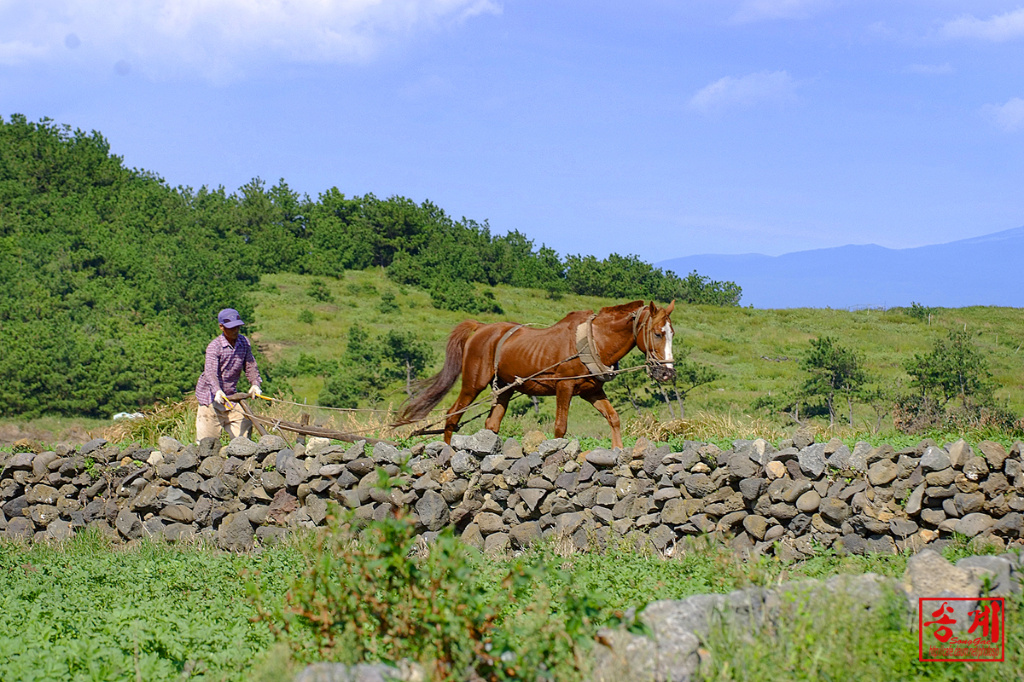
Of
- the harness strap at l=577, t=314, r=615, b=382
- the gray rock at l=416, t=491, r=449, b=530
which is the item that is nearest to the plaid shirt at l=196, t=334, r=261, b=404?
the gray rock at l=416, t=491, r=449, b=530

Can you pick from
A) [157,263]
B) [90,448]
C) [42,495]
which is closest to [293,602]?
[90,448]

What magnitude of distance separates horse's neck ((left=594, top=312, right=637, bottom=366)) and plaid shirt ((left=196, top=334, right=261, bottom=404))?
3.78m

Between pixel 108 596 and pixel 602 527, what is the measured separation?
4.40 meters

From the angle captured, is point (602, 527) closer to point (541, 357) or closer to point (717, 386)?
point (541, 357)

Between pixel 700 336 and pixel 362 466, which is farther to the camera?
pixel 700 336

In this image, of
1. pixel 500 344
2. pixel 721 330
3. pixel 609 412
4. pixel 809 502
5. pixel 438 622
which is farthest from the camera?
pixel 721 330

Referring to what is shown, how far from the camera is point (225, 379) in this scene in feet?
34.0

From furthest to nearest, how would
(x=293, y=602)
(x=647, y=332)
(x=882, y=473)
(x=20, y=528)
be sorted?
(x=20, y=528)
(x=647, y=332)
(x=882, y=473)
(x=293, y=602)

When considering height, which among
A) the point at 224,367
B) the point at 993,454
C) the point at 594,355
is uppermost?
the point at 594,355

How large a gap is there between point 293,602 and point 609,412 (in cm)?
547

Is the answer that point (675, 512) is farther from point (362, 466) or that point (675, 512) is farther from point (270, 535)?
point (270, 535)

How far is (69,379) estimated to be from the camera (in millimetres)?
27969

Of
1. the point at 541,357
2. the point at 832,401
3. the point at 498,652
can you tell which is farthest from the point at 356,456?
the point at 832,401

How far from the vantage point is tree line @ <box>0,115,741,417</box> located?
28.2m
